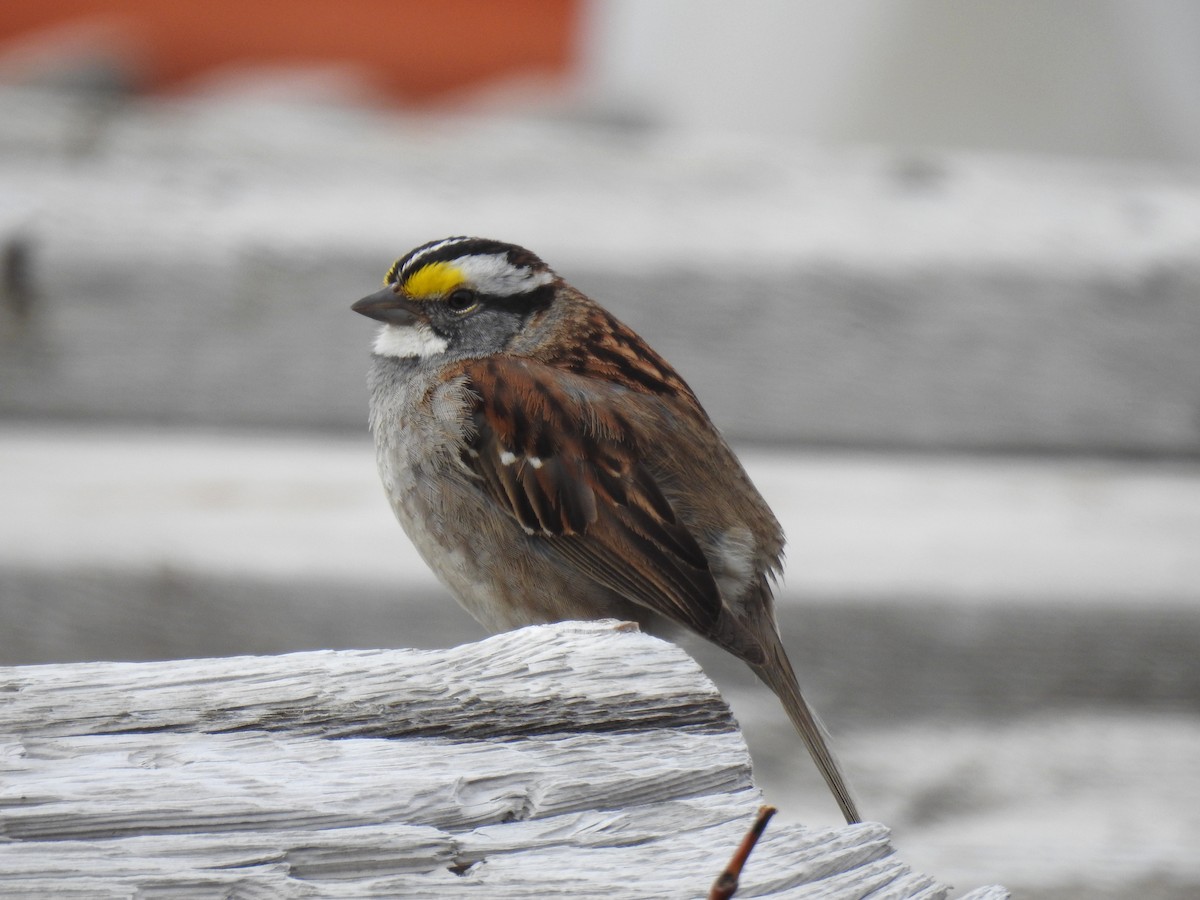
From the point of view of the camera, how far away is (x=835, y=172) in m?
4.21

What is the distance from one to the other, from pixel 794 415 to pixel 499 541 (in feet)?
4.95

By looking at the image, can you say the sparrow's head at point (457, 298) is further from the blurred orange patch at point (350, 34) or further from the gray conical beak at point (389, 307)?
the blurred orange patch at point (350, 34)

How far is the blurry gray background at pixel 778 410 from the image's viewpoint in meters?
3.20

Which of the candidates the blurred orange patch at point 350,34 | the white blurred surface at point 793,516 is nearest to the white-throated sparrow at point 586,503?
the white blurred surface at point 793,516

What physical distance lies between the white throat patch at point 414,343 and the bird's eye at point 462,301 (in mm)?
63

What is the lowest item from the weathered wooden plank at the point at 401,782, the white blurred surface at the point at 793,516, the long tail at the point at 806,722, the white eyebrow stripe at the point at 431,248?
the weathered wooden plank at the point at 401,782

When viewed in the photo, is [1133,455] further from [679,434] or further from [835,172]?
[679,434]

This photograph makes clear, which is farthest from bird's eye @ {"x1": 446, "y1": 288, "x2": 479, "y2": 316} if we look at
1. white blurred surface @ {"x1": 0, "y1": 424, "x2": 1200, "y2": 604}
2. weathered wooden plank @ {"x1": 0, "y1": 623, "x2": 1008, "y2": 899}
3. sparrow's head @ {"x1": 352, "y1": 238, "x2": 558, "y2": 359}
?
weathered wooden plank @ {"x1": 0, "y1": 623, "x2": 1008, "y2": 899}

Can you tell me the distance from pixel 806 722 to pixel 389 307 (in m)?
1.11

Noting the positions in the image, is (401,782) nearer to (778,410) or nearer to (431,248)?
(431,248)

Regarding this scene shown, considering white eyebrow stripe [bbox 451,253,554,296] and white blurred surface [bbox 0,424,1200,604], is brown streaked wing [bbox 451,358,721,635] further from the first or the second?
white blurred surface [bbox 0,424,1200,604]

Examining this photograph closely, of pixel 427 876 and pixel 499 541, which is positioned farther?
pixel 499 541

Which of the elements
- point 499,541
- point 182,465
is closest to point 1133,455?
point 499,541

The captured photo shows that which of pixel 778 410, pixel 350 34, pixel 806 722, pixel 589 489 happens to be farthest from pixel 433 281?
pixel 350 34
